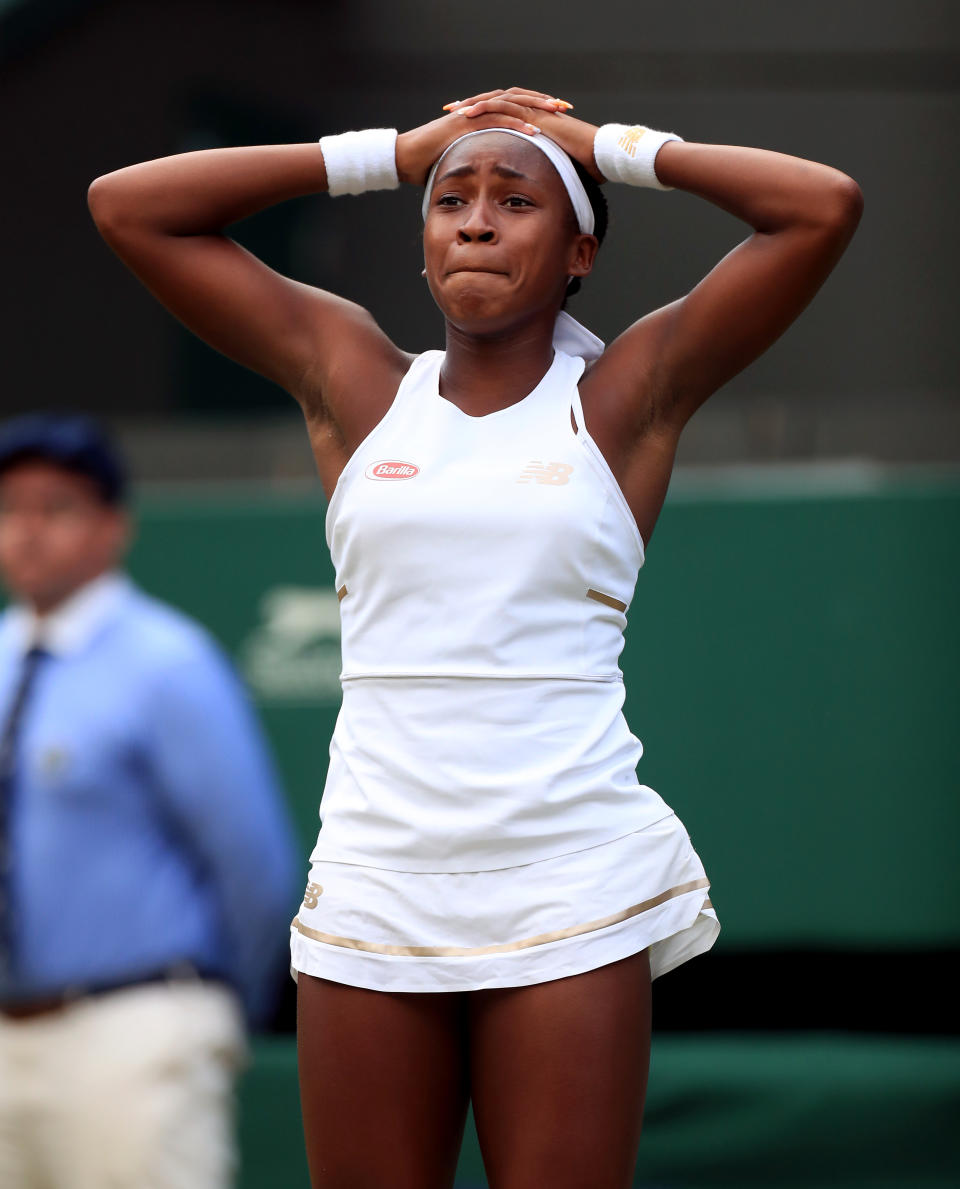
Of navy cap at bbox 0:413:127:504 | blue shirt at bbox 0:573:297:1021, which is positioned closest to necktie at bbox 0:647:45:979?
blue shirt at bbox 0:573:297:1021

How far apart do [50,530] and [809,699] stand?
208 centimetres

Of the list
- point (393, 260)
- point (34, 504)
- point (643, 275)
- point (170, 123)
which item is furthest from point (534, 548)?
point (170, 123)

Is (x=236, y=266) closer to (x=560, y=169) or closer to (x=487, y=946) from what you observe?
(x=560, y=169)

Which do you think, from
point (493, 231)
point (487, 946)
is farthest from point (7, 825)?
point (493, 231)

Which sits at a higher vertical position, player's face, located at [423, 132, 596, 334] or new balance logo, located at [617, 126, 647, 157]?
new balance logo, located at [617, 126, 647, 157]

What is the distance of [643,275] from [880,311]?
70 centimetres

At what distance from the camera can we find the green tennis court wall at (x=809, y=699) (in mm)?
4375

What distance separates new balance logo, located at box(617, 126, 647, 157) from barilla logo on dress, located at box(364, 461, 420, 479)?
46 cm

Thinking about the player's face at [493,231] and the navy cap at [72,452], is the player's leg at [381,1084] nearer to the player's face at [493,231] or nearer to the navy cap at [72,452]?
the player's face at [493,231]

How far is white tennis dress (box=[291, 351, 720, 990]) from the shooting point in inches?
73.7

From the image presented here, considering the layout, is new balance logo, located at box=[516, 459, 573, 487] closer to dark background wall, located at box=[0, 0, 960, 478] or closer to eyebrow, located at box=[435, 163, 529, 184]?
eyebrow, located at box=[435, 163, 529, 184]

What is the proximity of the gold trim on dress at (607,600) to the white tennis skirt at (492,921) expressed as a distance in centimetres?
27

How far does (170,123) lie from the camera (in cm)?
498

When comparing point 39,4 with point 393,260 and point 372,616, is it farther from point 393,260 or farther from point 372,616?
point 372,616
